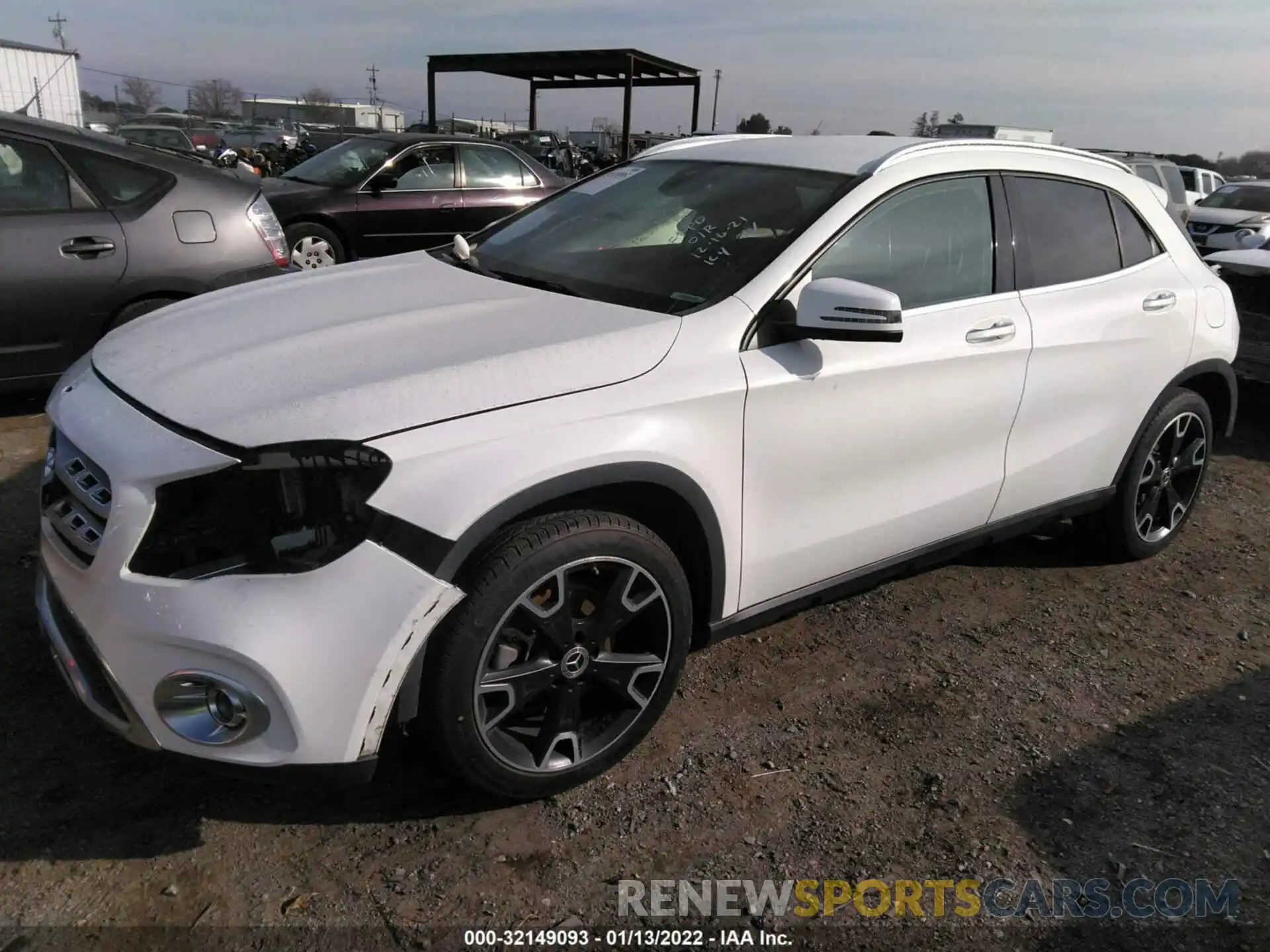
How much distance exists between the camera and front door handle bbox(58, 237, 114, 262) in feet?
15.5

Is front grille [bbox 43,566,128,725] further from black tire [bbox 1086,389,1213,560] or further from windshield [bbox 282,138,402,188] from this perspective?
windshield [bbox 282,138,402,188]

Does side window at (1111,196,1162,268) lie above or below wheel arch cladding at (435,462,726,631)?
above

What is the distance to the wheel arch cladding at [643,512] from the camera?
213 centimetres

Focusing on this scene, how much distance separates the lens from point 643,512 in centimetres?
256

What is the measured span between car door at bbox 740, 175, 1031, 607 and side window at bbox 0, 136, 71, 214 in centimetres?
413

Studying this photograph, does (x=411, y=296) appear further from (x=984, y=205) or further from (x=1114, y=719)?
(x=1114, y=719)

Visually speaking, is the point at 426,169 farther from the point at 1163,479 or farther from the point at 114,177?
the point at 1163,479

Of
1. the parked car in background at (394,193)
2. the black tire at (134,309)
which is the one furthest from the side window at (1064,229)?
the parked car in background at (394,193)

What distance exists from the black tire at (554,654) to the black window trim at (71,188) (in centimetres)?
398

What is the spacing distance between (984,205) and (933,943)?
2.39 m

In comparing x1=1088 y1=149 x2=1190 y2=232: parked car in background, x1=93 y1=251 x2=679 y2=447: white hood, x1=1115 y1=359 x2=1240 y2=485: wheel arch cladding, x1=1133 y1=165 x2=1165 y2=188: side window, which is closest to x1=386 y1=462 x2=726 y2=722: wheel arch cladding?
x1=93 y1=251 x2=679 y2=447: white hood

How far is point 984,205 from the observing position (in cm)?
330

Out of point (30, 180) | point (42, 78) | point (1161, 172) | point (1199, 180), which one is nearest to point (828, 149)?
point (30, 180)

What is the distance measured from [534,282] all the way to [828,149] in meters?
1.16
